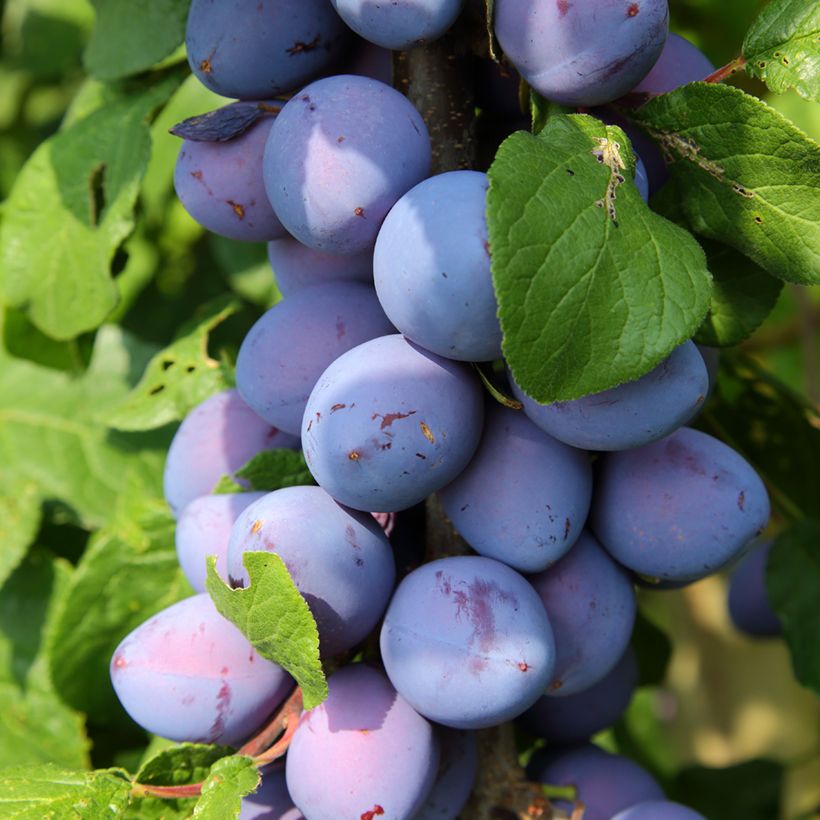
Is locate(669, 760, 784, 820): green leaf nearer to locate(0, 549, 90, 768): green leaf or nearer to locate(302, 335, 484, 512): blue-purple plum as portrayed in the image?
locate(0, 549, 90, 768): green leaf

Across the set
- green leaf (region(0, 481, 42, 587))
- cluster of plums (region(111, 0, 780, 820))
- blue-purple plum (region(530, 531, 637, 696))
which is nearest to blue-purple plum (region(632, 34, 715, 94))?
cluster of plums (region(111, 0, 780, 820))

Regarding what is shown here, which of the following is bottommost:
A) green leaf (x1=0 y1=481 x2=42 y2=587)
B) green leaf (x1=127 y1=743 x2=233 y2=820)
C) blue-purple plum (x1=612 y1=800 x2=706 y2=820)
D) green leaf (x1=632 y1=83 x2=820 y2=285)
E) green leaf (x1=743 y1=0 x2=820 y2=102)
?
blue-purple plum (x1=612 y1=800 x2=706 y2=820)

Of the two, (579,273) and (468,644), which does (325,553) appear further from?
(579,273)

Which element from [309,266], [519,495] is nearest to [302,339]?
[309,266]

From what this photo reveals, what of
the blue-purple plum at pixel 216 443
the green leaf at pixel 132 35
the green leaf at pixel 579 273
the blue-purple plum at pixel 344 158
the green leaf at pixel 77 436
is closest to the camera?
the green leaf at pixel 579 273

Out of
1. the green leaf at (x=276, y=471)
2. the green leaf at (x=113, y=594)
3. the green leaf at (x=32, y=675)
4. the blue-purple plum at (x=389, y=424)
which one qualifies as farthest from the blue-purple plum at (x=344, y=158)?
the green leaf at (x=32, y=675)

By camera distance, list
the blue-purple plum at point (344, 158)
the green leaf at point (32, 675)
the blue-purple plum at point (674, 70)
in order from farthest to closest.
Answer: the green leaf at point (32, 675)
the blue-purple plum at point (674, 70)
the blue-purple plum at point (344, 158)

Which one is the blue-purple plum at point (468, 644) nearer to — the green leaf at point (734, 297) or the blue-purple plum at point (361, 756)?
the blue-purple plum at point (361, 756)
